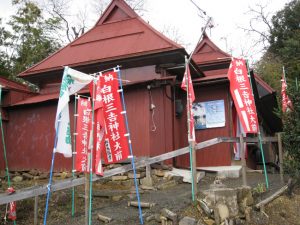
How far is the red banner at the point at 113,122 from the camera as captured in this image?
727 centimetres

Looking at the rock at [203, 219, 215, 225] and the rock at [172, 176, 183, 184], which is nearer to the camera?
the rock at [203, 219, 215, 225]

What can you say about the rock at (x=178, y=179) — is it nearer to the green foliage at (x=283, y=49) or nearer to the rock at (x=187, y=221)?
the rock at (x=187, y=221)

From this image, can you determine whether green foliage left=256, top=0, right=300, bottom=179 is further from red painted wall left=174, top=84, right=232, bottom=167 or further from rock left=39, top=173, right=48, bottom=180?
rock left=39, top=173, right=48, bottom=180

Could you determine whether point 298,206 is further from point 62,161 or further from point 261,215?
point 62,161

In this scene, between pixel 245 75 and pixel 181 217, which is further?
pixel 245 75

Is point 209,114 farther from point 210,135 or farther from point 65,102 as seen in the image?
point 65,102

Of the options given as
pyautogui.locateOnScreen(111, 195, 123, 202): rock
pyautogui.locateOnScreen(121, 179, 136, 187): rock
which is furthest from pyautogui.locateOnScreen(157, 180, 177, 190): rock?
pyautogui.locateOnScreen(111, 195, 123, 202): rock

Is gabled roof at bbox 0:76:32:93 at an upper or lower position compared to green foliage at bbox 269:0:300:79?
lower

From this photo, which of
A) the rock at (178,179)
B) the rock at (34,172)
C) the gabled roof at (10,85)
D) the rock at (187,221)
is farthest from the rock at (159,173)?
the gabled roof at (10,85)

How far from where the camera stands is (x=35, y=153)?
526 inches

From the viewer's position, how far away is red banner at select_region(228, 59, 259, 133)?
9.04 metres

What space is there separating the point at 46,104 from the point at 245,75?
7.40 m

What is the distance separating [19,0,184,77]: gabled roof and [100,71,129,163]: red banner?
457 centimetres

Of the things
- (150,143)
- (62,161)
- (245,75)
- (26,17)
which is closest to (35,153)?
(62,161)
